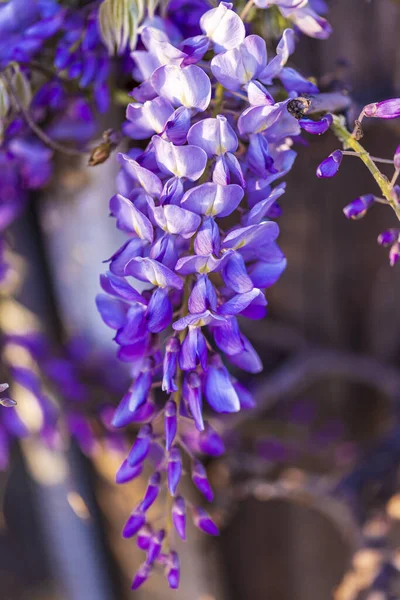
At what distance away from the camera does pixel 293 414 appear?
925 millimetres

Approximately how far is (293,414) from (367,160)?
68 centimetres

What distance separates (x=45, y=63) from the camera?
0.41 m

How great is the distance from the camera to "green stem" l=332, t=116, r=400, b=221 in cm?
29

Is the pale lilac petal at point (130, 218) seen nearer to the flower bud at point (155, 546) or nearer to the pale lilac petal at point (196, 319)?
the pale lilac petal at point (196, 319)

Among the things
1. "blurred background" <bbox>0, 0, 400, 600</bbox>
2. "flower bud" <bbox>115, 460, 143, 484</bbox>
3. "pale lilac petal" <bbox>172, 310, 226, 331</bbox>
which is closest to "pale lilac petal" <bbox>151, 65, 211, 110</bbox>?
"pale lilac petal" <bbox>172, 310, 226, 331</bbox>

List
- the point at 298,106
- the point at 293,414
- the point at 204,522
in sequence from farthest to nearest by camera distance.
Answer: the point at 293,414 < the point at 204,522 < the point at 298,106

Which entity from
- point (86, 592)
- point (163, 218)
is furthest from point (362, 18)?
point (86, 592)

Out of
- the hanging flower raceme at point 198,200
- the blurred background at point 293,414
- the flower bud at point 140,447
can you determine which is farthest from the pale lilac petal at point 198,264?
the blurred background at point 293,414

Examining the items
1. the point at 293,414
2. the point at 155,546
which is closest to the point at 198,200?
the point at 155,546

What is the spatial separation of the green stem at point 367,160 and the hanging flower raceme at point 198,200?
19 millimetres

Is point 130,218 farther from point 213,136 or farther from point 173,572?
point 173,572

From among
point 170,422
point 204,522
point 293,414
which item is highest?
point 170,422

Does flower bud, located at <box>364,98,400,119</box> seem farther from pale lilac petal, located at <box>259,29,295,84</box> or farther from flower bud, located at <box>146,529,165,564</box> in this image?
flower bud, located at <box>146,529,165,564</box>

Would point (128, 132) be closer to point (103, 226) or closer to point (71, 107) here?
point (71, 107)
